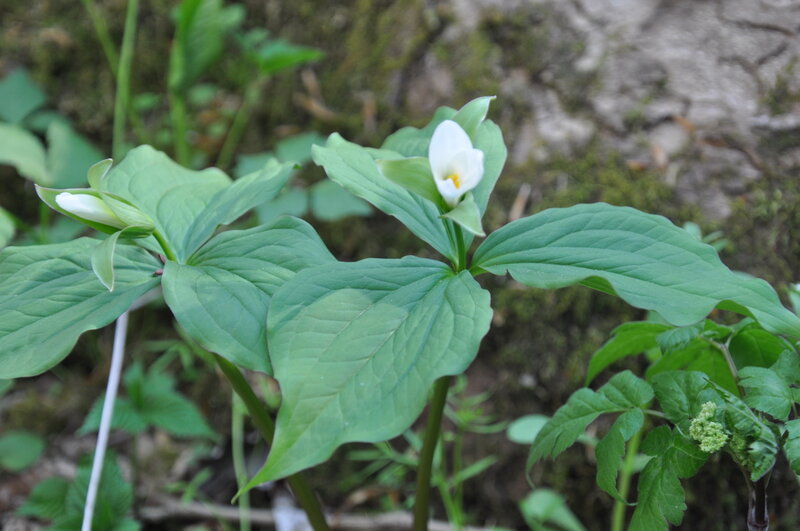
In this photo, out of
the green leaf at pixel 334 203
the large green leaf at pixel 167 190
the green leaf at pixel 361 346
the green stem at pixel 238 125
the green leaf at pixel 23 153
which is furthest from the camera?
the green stem at pixel 238 125

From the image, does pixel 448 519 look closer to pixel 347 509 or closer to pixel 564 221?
pixel 347 509

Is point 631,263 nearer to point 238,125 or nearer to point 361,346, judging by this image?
point 361,346

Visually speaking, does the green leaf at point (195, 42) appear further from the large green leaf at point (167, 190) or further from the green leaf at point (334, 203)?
the large green leaf at point (167, 190)

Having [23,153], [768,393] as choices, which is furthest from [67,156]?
[768,393]

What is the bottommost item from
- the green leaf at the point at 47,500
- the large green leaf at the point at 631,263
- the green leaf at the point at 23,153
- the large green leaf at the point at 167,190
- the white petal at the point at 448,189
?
the green leaf at the point at 47,500

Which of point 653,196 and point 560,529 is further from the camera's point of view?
point 653,196

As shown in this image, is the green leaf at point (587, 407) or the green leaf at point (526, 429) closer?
the green leaf at point (587, 407)

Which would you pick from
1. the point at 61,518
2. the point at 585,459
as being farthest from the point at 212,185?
the point at 585,459

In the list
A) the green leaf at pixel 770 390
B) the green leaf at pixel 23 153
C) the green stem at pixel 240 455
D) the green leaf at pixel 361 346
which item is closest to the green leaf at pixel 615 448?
the green leaf at pixel 770 390
